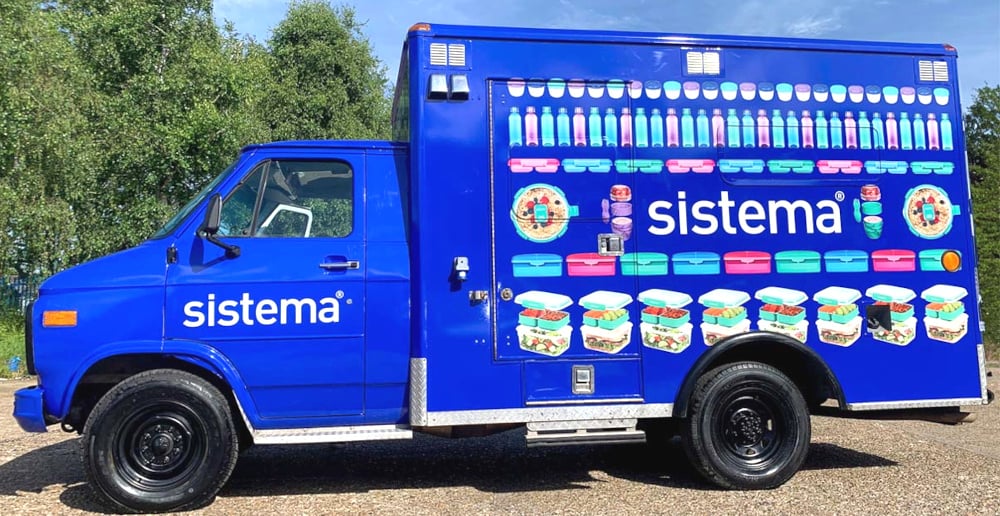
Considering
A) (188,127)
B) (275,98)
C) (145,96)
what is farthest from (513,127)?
(275,98)

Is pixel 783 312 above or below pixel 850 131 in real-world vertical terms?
below

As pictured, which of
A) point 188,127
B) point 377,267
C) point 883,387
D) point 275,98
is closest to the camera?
point 377,267

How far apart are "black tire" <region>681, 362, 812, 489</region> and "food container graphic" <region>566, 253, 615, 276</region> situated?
1063mm

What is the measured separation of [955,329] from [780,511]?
203cm

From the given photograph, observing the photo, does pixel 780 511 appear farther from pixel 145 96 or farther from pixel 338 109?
pixel 338 109

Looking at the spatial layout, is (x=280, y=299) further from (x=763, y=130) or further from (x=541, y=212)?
(x=763, y=130)

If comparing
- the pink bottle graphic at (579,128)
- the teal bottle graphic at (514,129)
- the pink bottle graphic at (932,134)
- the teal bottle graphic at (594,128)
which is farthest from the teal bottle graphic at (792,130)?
the teal bottle graphic at (514,129)

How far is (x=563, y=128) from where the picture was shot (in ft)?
16.3

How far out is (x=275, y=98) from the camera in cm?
2205

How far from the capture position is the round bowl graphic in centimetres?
489

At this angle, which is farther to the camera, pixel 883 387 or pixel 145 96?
pixel 145 96

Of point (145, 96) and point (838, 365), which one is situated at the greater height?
point (145, 96)

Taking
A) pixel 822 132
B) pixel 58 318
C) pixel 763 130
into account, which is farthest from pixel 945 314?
pixel 58 318

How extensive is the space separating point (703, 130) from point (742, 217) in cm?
70
